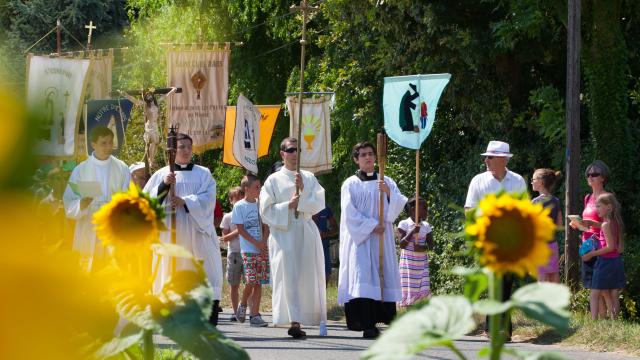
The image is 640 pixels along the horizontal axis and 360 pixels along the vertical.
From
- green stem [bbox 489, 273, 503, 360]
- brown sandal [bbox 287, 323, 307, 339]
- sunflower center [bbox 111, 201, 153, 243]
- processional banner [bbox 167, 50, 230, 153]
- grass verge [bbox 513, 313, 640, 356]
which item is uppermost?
processional banner [bbox 167, 50, 230, 153]

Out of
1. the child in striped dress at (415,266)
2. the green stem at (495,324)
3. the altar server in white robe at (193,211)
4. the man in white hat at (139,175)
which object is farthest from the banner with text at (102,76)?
the green stem at (495,324)

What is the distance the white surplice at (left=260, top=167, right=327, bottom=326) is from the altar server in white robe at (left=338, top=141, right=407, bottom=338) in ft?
1.19

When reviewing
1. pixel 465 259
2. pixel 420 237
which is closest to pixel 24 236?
pixel 420 237

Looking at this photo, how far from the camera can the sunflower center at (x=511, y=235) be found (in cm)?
241

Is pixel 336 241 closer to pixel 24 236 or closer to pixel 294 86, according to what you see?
pixel 294 86

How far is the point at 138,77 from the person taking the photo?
3444 cm

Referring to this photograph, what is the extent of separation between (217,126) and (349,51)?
4.31 m

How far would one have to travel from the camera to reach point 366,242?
13.1m

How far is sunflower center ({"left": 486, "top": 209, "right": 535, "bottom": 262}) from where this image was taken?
7.91 ft

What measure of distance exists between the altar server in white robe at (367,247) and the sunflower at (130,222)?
9464mm

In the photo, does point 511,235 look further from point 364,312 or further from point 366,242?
point 366,242

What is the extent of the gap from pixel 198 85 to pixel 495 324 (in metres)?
Answer: 23.1

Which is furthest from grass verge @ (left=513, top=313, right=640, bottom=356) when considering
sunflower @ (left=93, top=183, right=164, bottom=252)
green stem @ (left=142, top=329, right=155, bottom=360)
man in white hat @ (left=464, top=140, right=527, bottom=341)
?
green stem @ (left=142, top=329, right=155, bottom=360)

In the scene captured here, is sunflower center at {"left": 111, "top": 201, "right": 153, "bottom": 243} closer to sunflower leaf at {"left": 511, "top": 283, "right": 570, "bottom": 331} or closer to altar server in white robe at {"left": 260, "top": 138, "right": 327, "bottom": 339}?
sunflower leaf at {"left": 511, "top": 283, "right": 570, "bottom": 331}
